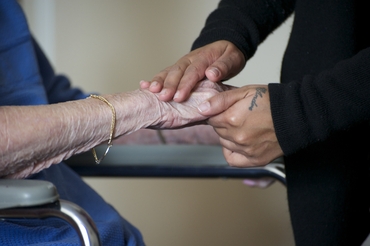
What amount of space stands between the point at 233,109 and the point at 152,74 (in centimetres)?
135

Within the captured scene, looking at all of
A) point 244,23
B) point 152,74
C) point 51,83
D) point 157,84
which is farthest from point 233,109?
point 152,74

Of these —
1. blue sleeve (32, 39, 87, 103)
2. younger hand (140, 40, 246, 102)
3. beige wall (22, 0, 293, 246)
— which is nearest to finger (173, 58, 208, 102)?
younger hand (140, 40, 246, 102)

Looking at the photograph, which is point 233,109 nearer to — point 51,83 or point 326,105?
point 326,105

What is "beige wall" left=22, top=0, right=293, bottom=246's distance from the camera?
79.7 inches

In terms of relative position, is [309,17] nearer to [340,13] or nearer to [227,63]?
[340,13]

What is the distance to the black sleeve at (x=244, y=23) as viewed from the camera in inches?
36.6

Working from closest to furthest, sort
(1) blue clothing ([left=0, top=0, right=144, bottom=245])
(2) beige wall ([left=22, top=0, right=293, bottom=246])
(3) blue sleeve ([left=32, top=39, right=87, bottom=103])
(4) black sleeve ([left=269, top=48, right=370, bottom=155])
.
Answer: (4) black sleeve ([left=269, top=48, right=370, bottom=155]) < (1) blue clothing ([left=0, top=0, right=144, bottom=245]) < (3) blue sleeve ([left=32, top=39, right=87, bottom=103]) < (2) beige wall ([left=22, top=0, right=293, bottom=246])

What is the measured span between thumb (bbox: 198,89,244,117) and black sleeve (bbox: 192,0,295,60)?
6.3 inches

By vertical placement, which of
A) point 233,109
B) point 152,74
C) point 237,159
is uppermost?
point 233,109

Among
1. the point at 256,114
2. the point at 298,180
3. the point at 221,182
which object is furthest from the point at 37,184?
the point at 221,182

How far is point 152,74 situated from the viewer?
2.11 meters

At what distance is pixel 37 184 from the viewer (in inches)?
20.1

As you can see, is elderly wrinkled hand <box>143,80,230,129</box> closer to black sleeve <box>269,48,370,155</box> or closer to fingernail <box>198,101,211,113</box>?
fingernail <box>198,101,211,113</box>

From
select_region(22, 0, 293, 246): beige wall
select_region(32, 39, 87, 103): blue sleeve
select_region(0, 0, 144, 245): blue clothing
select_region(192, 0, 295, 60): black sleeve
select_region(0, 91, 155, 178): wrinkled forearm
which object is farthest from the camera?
select_region(22, 0, 293, 246): beige wall
